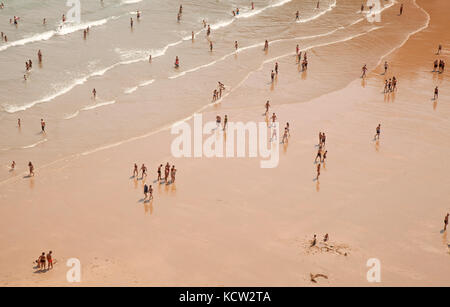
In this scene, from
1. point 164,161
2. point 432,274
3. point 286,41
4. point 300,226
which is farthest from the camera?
point 286,41

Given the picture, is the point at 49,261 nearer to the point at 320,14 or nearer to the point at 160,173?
the point at 160,173

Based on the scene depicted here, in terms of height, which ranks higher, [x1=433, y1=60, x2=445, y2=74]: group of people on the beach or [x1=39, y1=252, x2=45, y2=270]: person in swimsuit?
[x1=433, y1=60, x2=445, y2=74]: group of people on the beach

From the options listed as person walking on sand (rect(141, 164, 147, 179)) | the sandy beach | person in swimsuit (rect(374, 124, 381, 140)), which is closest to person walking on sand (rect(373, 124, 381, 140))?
person in swimsuit (rect(374, 124, 381, 140))

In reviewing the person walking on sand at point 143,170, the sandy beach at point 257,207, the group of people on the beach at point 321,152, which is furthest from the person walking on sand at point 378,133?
the person walking on sand at point 143,170

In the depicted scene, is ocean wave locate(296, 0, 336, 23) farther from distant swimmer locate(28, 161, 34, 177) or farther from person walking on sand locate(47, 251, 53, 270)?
person walking on sand locate(47, 251, 53, 270)

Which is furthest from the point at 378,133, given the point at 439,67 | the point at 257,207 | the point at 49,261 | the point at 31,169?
the point at 49,261

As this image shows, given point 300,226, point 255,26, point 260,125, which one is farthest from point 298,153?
point 255,26

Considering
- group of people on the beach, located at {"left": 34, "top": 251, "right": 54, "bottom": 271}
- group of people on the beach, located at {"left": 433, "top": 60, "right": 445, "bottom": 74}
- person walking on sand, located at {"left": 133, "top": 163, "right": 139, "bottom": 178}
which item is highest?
group of people on the beach, located at {"left": 433, "top": 60, "right": 445, "bottom": 74}
